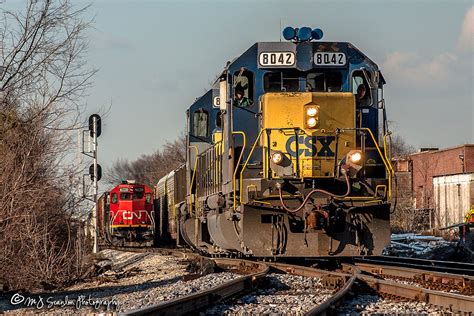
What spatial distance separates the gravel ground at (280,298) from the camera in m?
7.52

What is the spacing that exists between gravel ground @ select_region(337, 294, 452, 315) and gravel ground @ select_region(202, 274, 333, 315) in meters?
0.38

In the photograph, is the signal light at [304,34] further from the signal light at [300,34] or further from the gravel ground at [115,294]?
the gravel ground at [115,294]

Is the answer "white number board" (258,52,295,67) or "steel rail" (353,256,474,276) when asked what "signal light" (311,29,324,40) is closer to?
"white number board" (258,52,295,67)

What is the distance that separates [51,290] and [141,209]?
17.9m

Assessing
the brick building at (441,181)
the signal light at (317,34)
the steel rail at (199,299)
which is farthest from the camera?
the brick building at (441,181)

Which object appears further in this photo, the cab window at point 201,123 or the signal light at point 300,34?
the cab window at point 201,123

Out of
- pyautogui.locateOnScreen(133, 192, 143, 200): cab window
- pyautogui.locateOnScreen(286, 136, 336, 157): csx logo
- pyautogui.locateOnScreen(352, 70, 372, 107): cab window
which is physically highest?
pyautogui.locateOnScreen(352, 70, 372, 107): cab window

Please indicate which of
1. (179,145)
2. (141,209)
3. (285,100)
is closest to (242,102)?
(285,100)

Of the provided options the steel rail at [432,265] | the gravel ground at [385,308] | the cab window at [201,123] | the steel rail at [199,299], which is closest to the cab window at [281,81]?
the steel rail at [199,299]

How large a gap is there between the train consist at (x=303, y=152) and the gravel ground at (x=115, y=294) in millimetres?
1201

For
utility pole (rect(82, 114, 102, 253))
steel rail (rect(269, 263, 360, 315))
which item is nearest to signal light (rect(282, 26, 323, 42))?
steel rail (rect(269, 263, 360, 315))

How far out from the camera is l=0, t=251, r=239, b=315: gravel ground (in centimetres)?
875

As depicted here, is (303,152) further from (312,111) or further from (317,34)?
(317,34)

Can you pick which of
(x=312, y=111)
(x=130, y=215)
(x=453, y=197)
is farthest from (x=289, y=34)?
(x=453, y=197)
